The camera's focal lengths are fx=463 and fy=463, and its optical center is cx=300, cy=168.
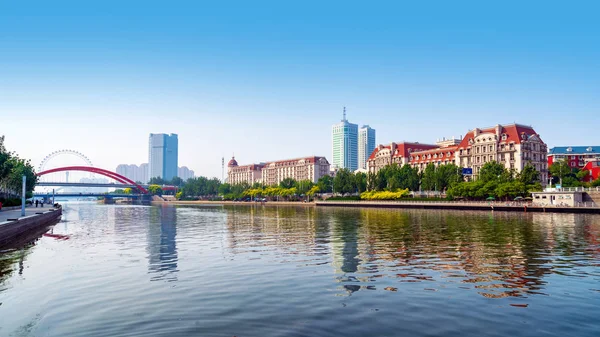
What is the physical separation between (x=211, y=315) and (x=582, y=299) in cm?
1073

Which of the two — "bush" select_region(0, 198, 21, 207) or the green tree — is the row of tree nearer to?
"bush" select_region(0, 198, 21, 207)

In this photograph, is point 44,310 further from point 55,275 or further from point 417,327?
point 417,327

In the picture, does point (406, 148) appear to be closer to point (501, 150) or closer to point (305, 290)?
point (501, 150)

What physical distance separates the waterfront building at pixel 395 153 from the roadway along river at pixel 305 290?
115736 millimetres

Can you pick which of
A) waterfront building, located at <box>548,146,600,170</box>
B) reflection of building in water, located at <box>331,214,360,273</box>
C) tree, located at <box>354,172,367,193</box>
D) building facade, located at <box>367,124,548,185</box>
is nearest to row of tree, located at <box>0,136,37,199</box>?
reflection of building in water, located at <box>331,214,360,273</box>

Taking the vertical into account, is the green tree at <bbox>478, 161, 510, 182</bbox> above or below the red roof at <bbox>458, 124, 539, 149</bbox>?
below

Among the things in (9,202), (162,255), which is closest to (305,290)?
(162,255)

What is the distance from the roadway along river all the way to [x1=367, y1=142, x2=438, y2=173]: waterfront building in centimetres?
11574

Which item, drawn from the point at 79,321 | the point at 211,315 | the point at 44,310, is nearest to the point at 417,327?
the point at 211,315

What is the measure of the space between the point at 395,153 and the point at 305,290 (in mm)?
133616

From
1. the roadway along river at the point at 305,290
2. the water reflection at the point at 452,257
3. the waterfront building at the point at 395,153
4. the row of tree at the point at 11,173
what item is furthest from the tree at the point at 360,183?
the roadway along river at the point at 305,290

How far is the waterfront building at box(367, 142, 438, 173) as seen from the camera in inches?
5566

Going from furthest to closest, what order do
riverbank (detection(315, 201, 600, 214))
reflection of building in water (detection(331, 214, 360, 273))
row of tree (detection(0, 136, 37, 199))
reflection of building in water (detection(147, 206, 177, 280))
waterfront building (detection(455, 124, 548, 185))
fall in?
waterfront building (detection(455, 124, 548, 185))
riverbank (detection(315, 201, 600, 214))
row of tree (detection(0, 136, 37, 199))
reflection of building in water (detection(331, 214, 360, 273))
reflection of building in water (detection(147, 206, 177, 280))

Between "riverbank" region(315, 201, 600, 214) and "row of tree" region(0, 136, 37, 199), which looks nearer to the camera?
"row of tree" region(0, 136, 37, 199)
